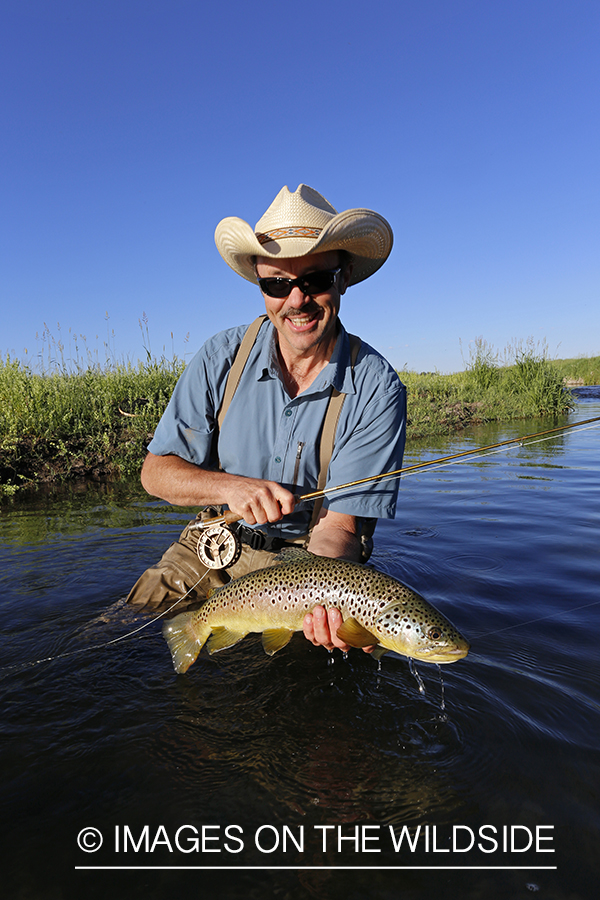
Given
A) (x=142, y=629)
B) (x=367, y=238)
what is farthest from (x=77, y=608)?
(x=367, y=238)

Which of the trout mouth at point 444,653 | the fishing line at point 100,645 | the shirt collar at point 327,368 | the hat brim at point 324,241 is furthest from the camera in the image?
the shirt collar at point 327,368

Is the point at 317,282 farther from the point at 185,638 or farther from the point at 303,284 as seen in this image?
the point at 185,638

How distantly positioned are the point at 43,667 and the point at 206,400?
6.43 ft

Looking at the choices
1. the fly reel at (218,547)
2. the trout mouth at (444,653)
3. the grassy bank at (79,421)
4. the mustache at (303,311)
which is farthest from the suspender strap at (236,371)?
the grassy bank at (79,421)

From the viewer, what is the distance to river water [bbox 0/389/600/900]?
2.04 m

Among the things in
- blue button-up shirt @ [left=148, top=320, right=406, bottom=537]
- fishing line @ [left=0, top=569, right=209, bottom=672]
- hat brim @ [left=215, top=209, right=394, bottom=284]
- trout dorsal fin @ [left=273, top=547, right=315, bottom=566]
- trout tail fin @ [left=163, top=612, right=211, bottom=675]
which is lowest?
Result: fishing line @ [left=0, top=569, right=209, bottom=672]

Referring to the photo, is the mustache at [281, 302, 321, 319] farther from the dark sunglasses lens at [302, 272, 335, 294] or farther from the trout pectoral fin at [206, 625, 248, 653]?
the trout pectoral fin at [206, 625, 248, 653]

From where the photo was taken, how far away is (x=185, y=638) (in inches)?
129

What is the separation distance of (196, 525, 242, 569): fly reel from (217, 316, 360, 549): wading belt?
0.13 metres

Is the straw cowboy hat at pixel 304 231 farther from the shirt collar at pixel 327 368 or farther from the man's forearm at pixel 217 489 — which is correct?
the man's forearm at pixel 217 489

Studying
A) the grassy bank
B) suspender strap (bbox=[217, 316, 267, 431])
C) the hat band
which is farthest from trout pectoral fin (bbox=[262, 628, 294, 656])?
the grassy bank

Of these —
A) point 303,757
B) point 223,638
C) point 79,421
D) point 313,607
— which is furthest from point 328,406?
point 79,421

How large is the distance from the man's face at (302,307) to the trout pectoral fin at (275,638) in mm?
1838

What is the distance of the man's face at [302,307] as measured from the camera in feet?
12.2
